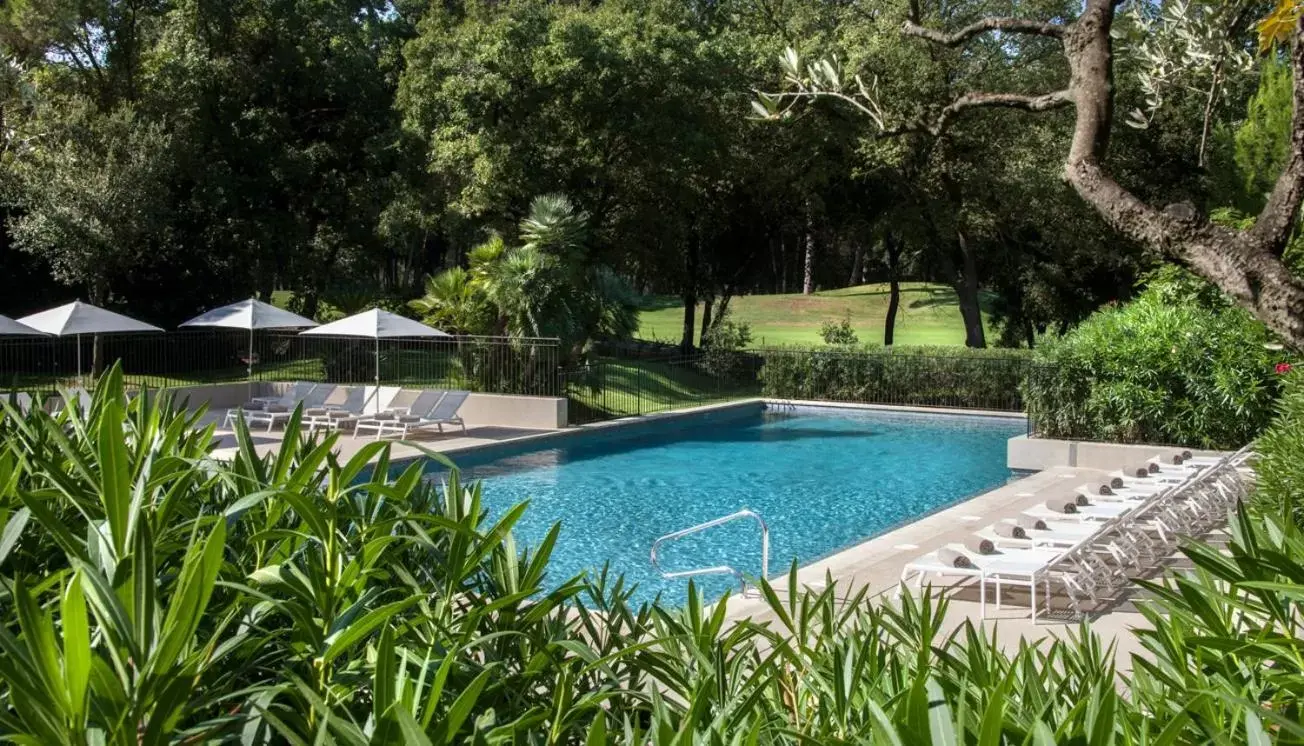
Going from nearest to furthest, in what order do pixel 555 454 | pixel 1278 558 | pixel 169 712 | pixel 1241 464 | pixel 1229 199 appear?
pixel 169 712, pixel 1278 558, pixel 1241 464, pixel 555 454, pixel 1229 199

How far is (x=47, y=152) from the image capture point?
2481 cm

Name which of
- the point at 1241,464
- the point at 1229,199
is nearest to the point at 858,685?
the point at 1241,464

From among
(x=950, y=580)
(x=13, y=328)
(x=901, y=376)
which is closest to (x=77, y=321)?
(x=13, y=328)

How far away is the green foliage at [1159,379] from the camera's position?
16406mm

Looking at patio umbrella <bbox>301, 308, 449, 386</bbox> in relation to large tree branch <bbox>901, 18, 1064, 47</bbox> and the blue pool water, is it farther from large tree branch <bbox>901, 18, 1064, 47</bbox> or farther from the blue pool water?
large tree branch <bbox>901, 18, 1064, 47</bbox>

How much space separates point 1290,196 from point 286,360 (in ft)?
94.7

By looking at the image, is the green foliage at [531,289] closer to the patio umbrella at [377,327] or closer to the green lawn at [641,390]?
the green lawn at [641,390]

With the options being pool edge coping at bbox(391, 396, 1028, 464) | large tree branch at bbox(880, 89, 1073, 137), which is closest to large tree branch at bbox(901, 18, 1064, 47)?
large tree branch at bbox(880, 89, 1073, 137)

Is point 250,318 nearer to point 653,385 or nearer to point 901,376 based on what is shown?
point 653,385

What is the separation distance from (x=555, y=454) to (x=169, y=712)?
17799 mm

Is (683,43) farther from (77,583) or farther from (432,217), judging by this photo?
(77,583)

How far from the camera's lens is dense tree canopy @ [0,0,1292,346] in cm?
2575

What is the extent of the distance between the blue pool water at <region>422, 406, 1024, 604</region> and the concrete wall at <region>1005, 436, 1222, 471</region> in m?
0.44

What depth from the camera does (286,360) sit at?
2981 centimetres
